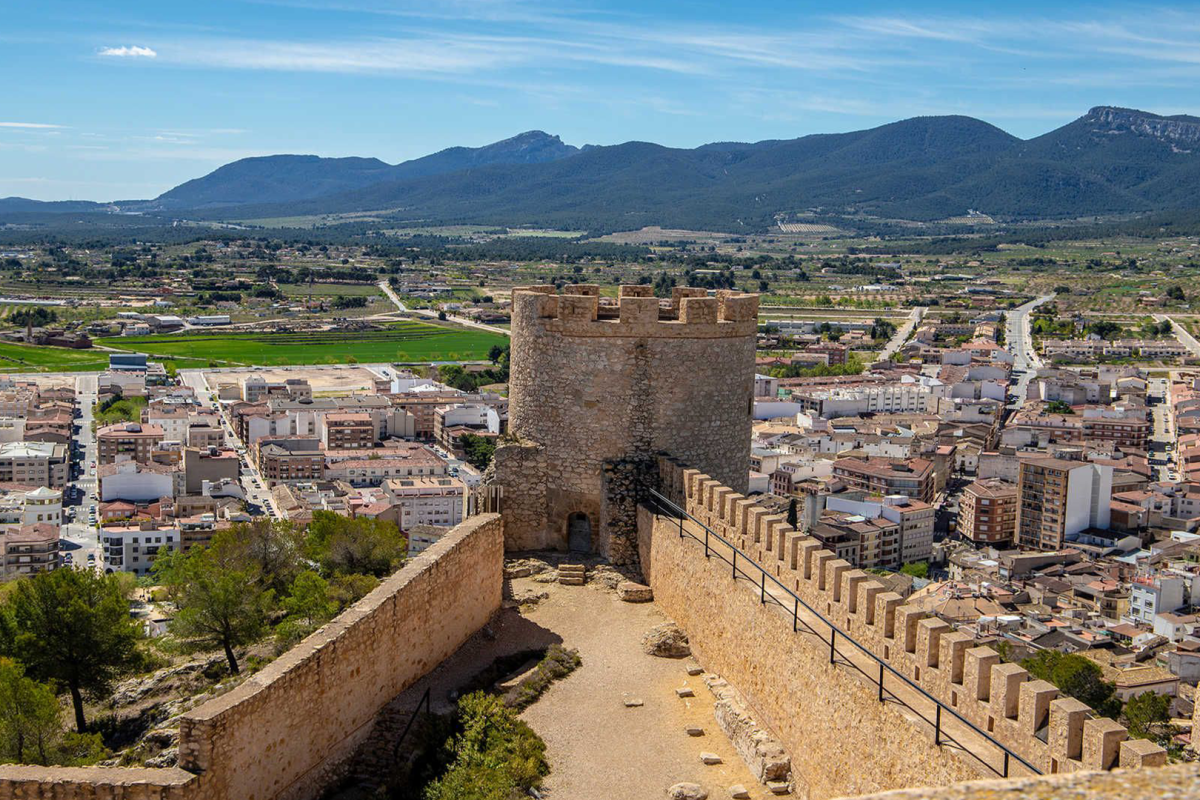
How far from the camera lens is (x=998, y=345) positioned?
129250mm

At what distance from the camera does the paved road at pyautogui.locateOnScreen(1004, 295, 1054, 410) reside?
110963mm

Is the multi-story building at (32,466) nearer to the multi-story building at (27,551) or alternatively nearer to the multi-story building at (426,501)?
the multi-story building at (27,551)

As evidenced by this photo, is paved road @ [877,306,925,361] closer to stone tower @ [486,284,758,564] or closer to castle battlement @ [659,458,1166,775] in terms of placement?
stone tower @ [486,284,758,564]

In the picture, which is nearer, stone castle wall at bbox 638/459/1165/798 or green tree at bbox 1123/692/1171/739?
stone castle wall at bbox 638/459/1165/798

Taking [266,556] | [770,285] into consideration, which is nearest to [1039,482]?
[266,556]

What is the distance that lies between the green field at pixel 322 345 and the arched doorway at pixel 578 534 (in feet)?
360

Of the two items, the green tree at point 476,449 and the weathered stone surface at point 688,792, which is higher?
the weathered stone surface at point 688,792

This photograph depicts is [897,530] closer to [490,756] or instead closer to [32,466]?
[32,466]

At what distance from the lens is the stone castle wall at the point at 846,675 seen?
6.44m

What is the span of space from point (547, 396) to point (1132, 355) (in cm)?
12521

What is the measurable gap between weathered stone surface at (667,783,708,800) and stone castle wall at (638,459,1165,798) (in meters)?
0.64

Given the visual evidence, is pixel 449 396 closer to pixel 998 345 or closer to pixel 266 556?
pixel 998 345

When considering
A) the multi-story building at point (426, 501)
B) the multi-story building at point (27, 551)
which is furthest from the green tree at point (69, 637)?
the multi-story building at point (426, 501)

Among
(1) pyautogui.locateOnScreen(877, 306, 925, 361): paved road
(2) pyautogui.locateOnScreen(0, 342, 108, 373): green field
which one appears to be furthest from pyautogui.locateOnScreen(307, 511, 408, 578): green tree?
(1) pyautogui.locateOnScreen(877, 306, 925, 361): paved road
